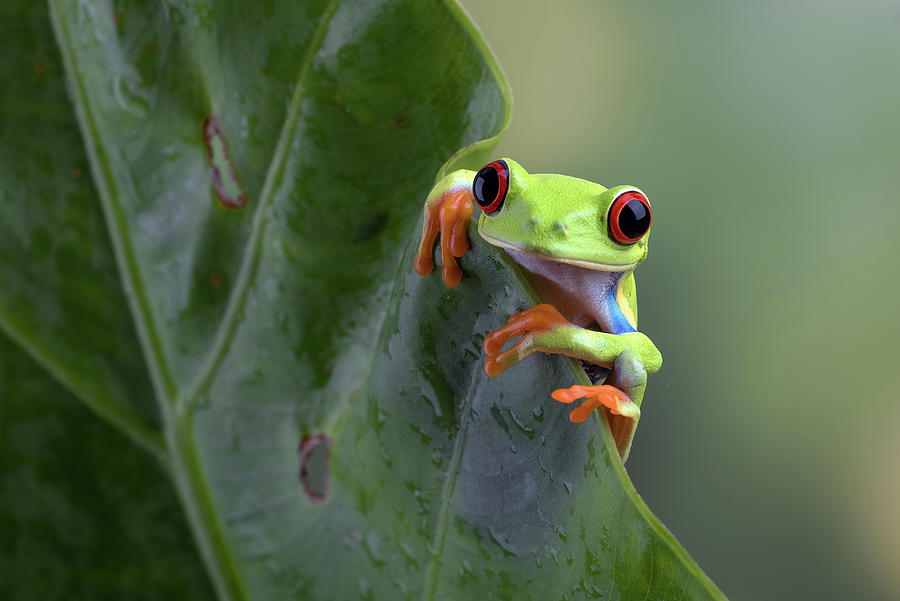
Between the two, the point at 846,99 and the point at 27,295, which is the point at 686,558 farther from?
the point at 846,99

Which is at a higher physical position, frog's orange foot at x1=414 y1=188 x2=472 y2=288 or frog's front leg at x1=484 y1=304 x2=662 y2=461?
frog's orange foot at x1=414 y1=188 x2=472 y2=288

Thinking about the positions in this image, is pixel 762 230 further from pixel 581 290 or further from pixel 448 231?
pixel 448 231

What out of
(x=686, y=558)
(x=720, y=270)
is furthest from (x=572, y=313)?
(x=720, y=270)

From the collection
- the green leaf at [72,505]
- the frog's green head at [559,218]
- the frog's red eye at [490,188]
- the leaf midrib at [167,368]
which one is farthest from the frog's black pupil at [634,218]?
the green leaf at [72,505]

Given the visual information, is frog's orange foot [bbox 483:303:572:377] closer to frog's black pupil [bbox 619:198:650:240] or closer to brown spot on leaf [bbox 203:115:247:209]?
frog's black pupil [bbox 619:198:650:240]

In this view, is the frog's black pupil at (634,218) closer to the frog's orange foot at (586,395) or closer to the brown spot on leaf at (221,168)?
the frog's orange foot at (586,395)

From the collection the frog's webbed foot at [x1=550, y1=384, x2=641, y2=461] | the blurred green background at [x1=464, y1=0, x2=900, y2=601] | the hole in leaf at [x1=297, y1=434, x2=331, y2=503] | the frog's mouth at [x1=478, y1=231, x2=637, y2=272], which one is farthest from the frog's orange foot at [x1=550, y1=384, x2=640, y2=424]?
the blurred green background at [x1=464, y1=0, x2=900, y2=601]
